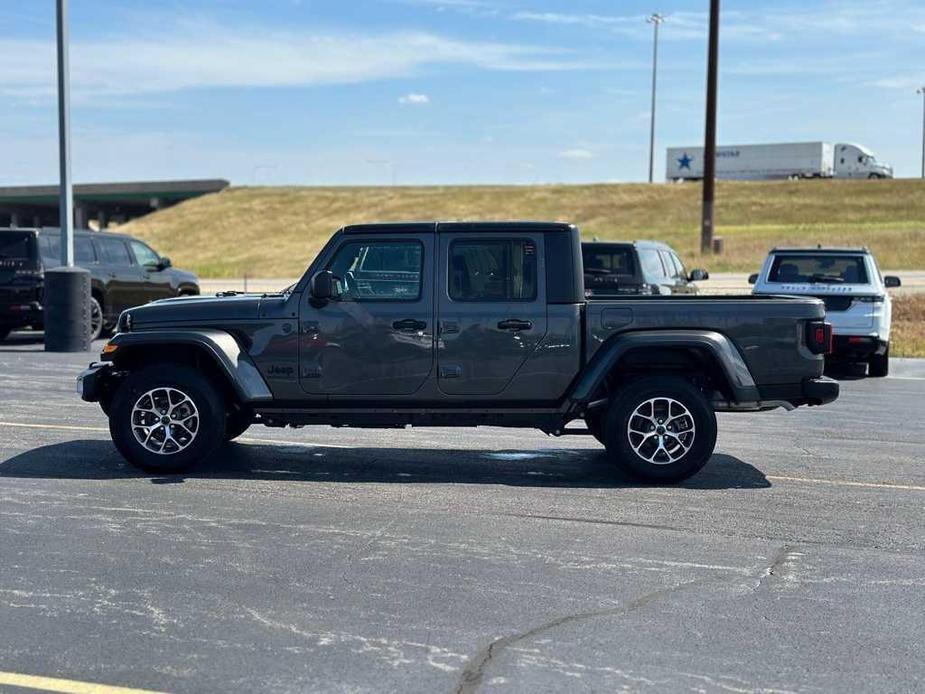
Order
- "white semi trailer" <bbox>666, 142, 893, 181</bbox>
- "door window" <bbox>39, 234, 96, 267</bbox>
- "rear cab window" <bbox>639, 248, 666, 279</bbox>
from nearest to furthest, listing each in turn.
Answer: "rear cab window" <bbox>639, 248, 666, 279</bbox> → "door window" <bbox>39, 234, 96, 267</bbox> → "white semi trailer" <bbox>666, 142, 893, 181</bbox>

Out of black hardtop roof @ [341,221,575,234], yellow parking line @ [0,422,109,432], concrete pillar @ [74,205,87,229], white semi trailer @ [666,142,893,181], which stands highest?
white semi trailer @ [666,142,893,181]

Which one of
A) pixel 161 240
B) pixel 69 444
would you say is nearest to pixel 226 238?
pixel 161 240

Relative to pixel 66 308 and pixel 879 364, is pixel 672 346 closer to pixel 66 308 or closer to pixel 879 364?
pixel 879 364

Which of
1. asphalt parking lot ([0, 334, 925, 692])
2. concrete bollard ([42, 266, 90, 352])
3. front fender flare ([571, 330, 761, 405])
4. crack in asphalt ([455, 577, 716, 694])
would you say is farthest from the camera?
concrete bollard ([42, 266, 90, 352])

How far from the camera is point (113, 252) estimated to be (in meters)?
20.1

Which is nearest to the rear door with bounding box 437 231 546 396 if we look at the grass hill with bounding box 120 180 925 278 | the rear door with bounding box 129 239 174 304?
the rear door with bounding box 129 239 174 304

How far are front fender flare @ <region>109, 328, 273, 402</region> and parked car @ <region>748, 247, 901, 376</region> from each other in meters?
9.51

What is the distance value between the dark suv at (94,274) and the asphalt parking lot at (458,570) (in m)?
8.99

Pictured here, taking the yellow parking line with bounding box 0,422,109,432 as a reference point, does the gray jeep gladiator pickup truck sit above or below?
above

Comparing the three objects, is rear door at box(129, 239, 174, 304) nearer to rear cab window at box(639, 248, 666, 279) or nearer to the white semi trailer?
rear cab window at box(639, 248, 666, 279)

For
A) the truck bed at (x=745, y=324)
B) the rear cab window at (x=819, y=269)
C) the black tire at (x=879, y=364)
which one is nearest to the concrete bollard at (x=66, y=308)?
the rear cab window at (x=819, y=269)

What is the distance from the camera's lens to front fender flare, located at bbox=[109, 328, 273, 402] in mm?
8398

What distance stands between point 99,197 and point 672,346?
90031 mm

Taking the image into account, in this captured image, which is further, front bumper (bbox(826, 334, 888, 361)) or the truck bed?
front bumper (bbox(826, 334, 888, 361))
